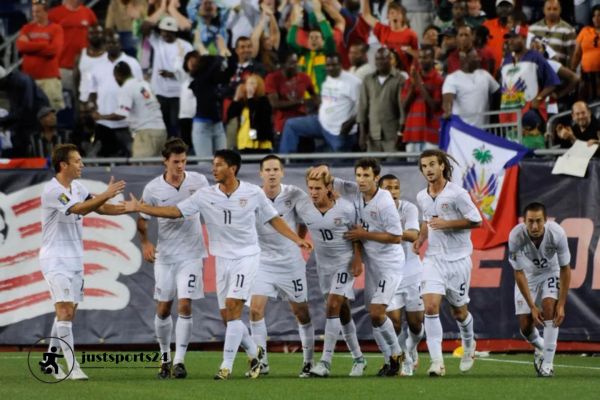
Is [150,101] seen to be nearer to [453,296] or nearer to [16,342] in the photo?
[16,342]

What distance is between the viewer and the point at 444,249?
16.4 meters

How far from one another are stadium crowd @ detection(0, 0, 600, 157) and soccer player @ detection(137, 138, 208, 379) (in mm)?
5429

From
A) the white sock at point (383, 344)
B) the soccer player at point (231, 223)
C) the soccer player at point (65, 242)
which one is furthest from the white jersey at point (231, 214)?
the white sock at point (383, 344)

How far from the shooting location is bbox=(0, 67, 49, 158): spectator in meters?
22.5

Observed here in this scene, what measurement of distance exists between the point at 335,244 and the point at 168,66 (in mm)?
8955

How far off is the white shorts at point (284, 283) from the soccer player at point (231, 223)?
743 mm

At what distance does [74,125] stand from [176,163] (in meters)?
8.09

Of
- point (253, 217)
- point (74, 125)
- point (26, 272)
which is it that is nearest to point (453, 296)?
point (253, 217)

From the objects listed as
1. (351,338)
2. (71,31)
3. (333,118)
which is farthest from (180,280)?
(71,31)

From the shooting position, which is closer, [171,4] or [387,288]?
[387,288]

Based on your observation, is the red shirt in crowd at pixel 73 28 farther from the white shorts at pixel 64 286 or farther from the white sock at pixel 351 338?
the white sock at pixel 351 338

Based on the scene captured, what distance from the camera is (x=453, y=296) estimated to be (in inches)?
643

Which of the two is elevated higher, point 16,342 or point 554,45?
point 554,45

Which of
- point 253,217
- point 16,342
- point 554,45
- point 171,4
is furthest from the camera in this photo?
point 171,4
